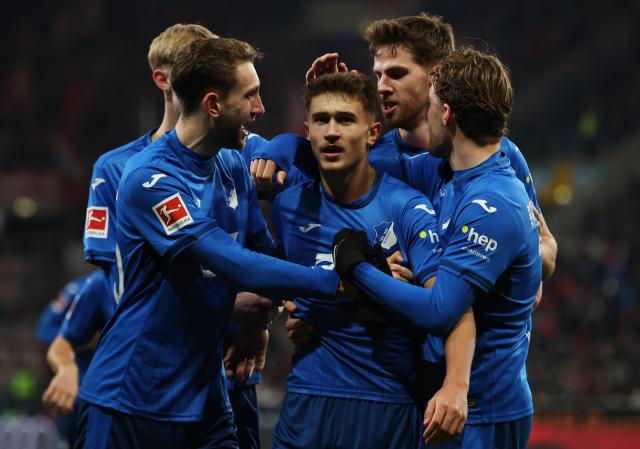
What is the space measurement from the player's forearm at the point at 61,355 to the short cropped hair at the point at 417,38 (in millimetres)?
2785

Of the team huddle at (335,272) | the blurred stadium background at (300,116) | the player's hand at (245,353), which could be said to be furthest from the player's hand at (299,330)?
the blurred stadium background at (300,116)

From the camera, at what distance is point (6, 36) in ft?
66.5

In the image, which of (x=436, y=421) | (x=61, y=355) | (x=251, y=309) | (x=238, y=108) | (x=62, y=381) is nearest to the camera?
(x=436, y=421)

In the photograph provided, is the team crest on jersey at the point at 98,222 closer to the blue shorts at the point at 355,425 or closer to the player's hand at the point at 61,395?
the player's hand at the point at 61,395

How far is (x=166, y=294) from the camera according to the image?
147 inches

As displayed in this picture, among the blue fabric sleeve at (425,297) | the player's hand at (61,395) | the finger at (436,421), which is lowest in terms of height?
the player's hand at (61,395)

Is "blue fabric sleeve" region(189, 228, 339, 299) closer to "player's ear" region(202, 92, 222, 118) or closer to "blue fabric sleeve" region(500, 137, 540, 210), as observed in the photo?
"player's ear" region(202, 92, 222, 118)

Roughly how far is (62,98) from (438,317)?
56.1 ft

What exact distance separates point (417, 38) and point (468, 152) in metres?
1.04

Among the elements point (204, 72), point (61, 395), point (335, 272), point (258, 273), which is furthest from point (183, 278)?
point (61, 395)

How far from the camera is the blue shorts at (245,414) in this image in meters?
4.65

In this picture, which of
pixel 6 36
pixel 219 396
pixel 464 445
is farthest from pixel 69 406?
pixel 6 36

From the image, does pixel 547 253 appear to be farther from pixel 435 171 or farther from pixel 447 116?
pixel 447 116

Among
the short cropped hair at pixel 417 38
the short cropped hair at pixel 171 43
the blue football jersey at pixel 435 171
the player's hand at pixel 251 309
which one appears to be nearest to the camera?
the blue football jersey at pixel 435 171
